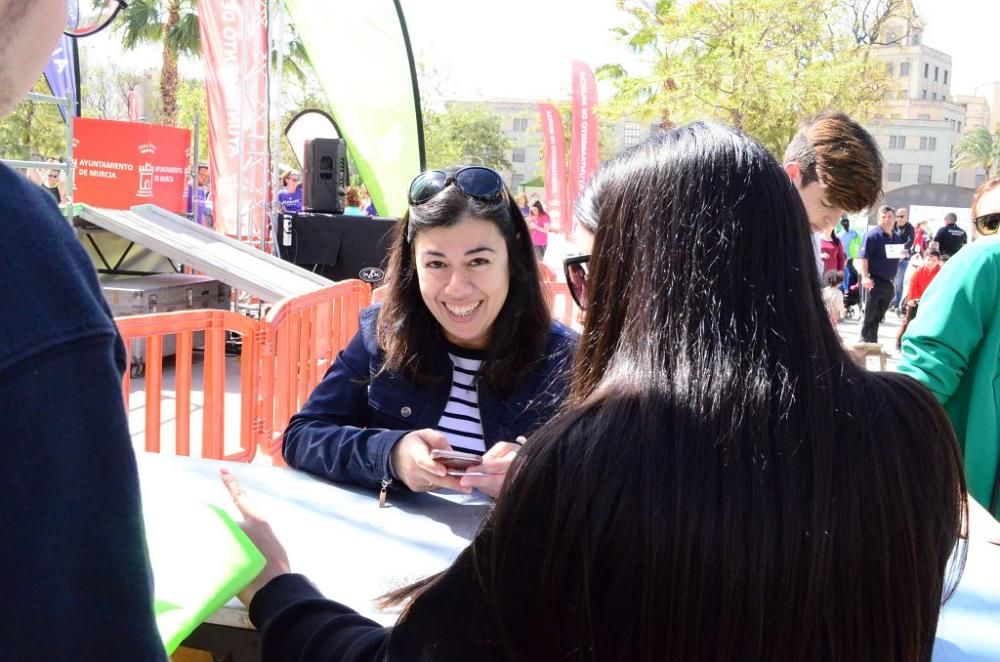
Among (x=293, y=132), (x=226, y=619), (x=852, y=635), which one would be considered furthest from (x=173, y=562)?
(x=293, y=132)

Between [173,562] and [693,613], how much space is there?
2.51ft

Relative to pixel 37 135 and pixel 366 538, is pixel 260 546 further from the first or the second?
pixel 37 135

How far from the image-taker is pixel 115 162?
10570 millimetres

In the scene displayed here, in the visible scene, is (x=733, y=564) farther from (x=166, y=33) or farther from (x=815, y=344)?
(x=166, y=33)

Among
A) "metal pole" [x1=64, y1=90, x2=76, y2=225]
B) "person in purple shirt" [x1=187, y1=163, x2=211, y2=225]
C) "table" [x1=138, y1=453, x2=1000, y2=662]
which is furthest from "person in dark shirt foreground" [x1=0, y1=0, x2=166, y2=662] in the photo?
"person in purple shirt" [x1=187, y1=163, x2=211, y2=225]

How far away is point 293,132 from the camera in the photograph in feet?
62.0

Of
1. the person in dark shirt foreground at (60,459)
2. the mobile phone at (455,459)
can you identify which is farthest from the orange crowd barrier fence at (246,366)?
the person in dark shirt foreground at (60,459)

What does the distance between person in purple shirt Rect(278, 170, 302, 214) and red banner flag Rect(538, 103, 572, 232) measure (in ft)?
17.3

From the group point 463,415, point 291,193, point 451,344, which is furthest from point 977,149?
point 463,415

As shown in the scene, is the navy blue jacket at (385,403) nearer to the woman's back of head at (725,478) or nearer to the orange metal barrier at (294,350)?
the woman's back of head at (725,478)

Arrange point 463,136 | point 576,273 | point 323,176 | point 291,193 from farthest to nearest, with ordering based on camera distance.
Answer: point 463,136, point 291,193, point 323,176, point 576,273

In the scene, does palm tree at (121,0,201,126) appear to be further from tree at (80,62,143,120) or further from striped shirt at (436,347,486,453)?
tree at (80,62,143,120)

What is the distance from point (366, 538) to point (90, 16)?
132cm

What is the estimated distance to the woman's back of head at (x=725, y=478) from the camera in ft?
2.95
